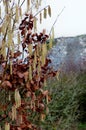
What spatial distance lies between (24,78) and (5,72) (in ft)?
0.64

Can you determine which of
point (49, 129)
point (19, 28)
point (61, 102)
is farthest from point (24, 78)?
point (61, 102)

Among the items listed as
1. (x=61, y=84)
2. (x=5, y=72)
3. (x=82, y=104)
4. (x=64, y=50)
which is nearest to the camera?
(x=5, y=72)

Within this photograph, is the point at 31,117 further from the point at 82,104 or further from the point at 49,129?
the point at 82,104

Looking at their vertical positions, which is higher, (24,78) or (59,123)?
(24,78)

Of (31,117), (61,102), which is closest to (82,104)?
(61,102)

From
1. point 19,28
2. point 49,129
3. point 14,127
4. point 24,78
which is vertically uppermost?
point 19,28

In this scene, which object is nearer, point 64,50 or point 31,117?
point 31,117

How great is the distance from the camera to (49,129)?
7867 mm

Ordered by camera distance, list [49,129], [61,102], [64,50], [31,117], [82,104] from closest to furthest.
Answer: [31,117], [49,129], [61,102], [82,104], [64,50]

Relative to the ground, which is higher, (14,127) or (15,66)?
(15,66)

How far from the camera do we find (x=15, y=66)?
3.94 meters

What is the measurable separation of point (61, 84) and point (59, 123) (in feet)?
6.06

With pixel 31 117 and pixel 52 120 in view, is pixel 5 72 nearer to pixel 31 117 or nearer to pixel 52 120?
pixel 31 117

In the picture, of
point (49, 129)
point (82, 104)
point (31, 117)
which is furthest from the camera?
point (82, 104)
